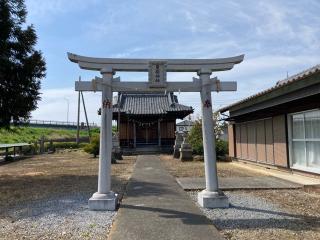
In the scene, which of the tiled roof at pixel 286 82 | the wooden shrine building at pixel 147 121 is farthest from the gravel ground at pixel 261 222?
the wooden shrine building at pixel 147 121

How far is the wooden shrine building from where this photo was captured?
105 ft

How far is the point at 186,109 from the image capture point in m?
31.2

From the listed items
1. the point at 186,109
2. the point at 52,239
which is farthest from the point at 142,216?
the point at 186,109

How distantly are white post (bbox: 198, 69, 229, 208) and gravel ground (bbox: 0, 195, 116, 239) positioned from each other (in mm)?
2026

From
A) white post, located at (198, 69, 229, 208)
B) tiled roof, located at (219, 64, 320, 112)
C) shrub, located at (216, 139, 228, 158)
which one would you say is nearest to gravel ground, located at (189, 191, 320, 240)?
white post, located at (198, 69, 229, 208)

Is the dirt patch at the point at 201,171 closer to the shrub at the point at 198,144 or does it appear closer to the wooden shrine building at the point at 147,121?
the shrub at the point at 198,144

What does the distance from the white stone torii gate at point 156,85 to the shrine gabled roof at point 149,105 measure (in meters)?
22.6

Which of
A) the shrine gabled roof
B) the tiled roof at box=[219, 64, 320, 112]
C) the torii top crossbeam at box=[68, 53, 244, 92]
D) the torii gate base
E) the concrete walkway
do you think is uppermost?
the shrine gabled roof

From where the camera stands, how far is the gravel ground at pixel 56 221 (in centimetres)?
598

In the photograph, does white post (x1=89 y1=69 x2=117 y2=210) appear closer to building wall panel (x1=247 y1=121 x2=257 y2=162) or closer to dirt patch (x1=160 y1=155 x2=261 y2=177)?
dirt patch (x1=160 y1=155 x2=261 y2=177)

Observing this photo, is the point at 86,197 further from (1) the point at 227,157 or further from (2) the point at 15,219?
(1) the point at 227,157

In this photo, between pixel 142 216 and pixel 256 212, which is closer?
pixel 142 216

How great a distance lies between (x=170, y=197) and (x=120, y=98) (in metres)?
26.4

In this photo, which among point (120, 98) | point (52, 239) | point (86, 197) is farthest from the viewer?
point (120, 98)
